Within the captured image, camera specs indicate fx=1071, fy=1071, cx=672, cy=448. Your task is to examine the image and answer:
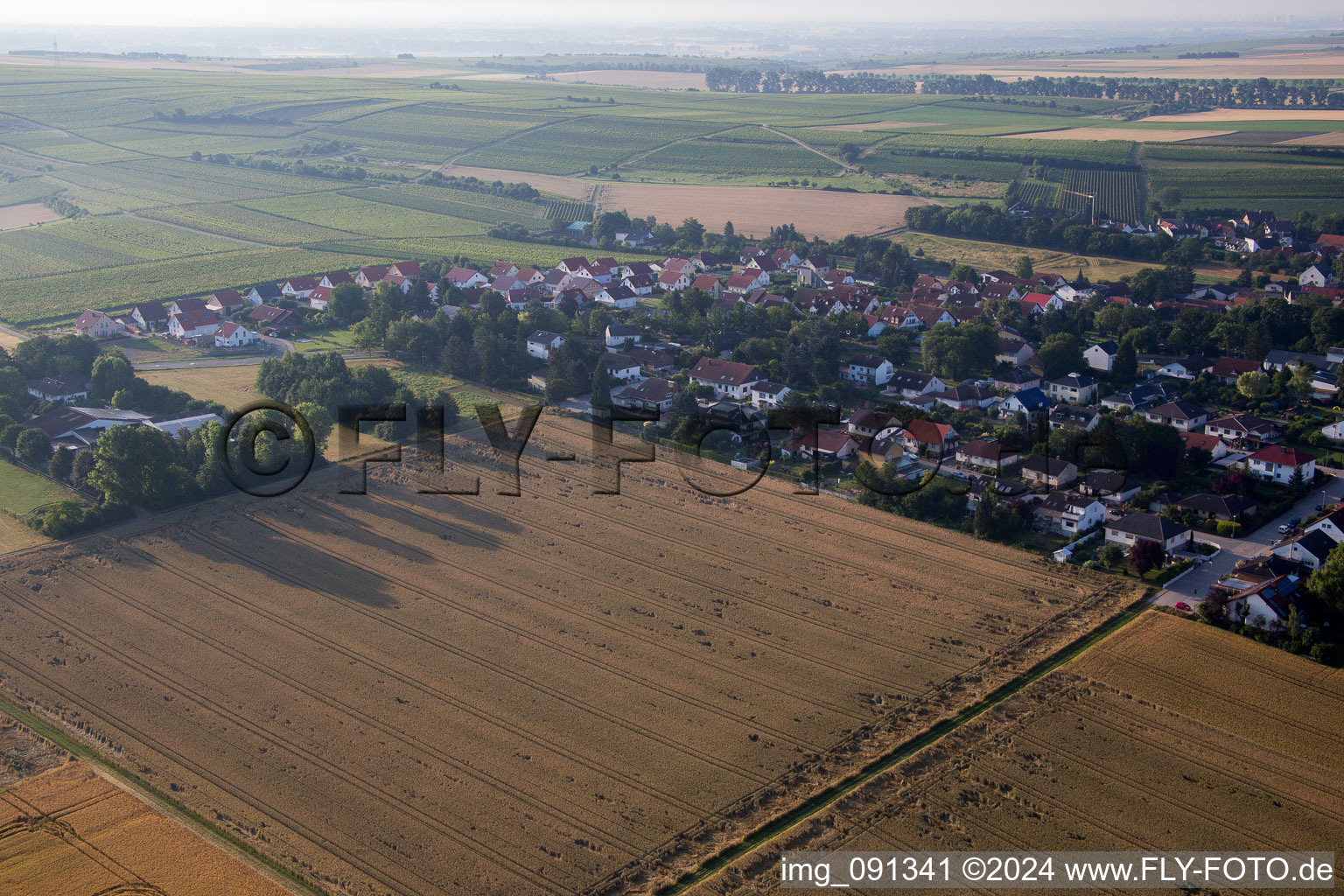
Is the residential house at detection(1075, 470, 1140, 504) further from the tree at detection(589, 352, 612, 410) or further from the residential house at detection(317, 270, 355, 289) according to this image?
the residential house at detection(317, 270, 355, 289)

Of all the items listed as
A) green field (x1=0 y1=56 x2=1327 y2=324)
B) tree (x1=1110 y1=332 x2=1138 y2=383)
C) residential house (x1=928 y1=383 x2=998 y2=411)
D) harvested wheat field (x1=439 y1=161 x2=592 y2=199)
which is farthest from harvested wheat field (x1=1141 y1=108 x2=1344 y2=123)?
residential house (x1=928 y1=383 x2=998 y2=411)

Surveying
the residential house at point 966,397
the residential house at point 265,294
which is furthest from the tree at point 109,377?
the residential house at point 966,397

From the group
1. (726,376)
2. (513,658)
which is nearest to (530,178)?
(726,376)

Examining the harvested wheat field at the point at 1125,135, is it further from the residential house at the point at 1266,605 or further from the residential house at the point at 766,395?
the residential house at the point at 1266,605

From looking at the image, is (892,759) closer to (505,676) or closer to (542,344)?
(505,676)

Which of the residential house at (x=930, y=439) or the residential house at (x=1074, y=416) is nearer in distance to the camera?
the residential house at (x=930, y=439)

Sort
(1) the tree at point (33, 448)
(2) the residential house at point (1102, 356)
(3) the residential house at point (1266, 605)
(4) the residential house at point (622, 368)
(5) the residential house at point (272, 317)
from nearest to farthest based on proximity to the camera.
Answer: (3) the residential house at point (1266, 605) < (1) the tree at point (33, 448) < (4) the residential house at point (622, 368) < (2) the residential house at point (1102, 356) < (5) the residential house at point (272, 317)

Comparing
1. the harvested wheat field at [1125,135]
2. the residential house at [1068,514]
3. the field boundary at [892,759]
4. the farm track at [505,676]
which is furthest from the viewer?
the harvested wheat field at [1125,135]
